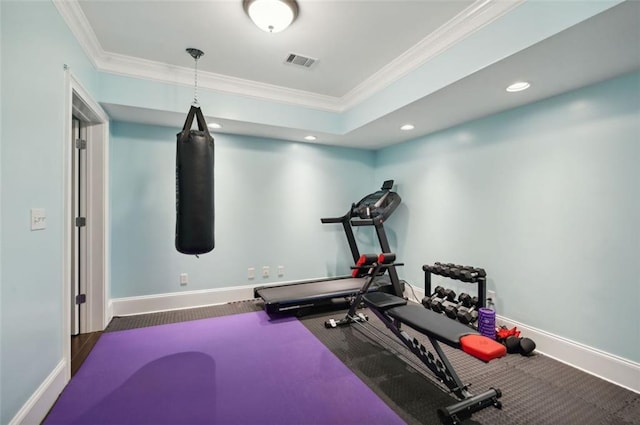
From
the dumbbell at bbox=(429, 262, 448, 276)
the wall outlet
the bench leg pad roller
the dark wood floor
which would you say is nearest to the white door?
the dark wood floor

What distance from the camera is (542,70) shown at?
2088 millimetres

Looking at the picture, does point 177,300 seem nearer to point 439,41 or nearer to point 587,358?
point 439,41

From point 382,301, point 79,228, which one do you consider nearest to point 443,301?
point 382,301

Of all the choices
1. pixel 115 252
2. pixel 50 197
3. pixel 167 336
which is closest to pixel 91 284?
pixel 115 252

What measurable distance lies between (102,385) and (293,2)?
3.07 metres

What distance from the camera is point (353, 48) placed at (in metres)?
2.64

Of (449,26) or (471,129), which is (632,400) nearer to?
(471,129)

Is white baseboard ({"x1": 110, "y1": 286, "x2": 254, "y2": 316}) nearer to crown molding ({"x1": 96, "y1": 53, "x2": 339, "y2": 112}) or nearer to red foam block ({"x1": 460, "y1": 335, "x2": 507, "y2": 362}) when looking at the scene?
crown molding ({"x1": 96, "y1": 53, "x2": 339, "y2": 112})

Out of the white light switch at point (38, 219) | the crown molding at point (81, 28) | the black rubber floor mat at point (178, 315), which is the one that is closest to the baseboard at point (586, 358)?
the black rubber floor mat at point (178, 315)

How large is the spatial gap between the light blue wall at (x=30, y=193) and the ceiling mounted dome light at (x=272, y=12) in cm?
125

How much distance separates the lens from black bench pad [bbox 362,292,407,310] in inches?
95.8

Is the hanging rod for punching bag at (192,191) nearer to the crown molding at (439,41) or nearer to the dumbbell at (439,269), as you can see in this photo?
the crown molding at (439,41)

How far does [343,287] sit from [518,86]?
2814mm

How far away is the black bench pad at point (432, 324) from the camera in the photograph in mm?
1786
